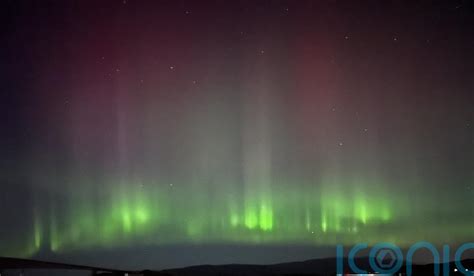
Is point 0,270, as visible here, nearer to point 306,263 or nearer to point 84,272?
point 84,272

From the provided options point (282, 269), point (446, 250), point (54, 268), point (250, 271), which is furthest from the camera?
point (282, 269)

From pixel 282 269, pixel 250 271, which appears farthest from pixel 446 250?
pixel 282 269

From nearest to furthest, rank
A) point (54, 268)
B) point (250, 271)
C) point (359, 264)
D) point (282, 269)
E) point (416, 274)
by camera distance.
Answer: point (54, 268)
point (416, 274)
point (359, 264)
point (250, 271)
point (282, 269)

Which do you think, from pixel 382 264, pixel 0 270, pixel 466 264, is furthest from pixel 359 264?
pixel 0 270

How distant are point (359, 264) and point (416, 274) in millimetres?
5094

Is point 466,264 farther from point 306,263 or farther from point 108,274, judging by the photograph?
point 108,274

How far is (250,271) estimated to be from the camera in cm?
4684

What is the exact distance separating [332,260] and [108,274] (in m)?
37.1

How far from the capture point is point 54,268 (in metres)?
19.2

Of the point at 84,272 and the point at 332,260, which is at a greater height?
the point at 84,272

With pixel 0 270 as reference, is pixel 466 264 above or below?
below

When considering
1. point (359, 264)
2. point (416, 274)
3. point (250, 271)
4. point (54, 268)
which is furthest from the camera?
point (250, 271)

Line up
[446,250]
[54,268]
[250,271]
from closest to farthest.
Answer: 1. [54,268]
2. [446,250]
3. [250,271]

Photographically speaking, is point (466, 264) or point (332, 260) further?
point (332, 260)
